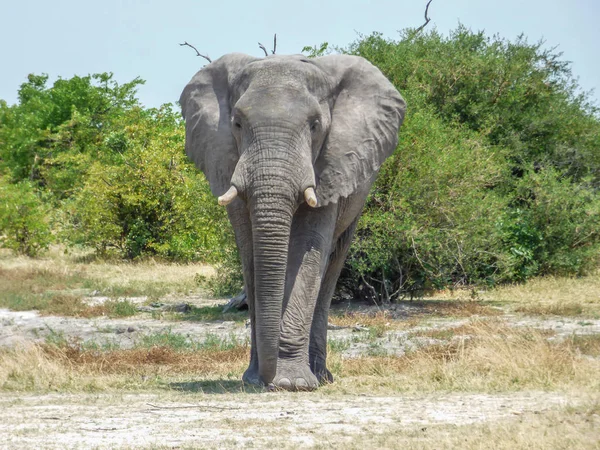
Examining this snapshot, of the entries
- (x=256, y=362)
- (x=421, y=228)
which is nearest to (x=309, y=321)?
(x=256, y=362)

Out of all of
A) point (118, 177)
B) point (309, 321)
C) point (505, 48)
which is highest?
point (505, 48)

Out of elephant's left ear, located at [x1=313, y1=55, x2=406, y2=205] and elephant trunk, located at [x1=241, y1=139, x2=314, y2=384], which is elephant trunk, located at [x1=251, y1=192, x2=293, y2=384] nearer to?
elephant trunk, located at [x1=241, y1=139, x2=314, y2=384]

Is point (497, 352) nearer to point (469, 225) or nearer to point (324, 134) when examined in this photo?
point (324, 134)

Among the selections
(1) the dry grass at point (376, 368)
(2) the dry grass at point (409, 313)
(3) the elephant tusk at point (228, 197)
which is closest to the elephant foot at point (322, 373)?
(1) the dry grass at point (376, 368)

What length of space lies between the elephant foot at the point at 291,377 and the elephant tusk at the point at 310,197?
1516 mm

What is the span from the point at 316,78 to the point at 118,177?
71.9ft

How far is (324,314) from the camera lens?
10164mm

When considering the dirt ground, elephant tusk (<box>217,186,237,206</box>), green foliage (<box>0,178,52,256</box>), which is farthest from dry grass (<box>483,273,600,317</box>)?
green foliage (<box>0,178,52,256</box>)

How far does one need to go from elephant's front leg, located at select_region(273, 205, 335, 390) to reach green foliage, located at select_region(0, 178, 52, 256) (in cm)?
2445

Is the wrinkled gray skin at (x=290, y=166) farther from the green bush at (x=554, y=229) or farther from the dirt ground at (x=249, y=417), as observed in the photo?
the green bush at (x=554, y=229)

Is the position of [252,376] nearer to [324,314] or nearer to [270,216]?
[324,314]

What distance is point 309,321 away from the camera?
356 inches

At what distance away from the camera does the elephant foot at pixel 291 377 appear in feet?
29.0

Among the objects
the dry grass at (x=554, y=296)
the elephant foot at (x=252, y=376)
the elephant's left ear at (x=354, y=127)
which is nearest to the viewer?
the elephant's left ear at (x=354, y=127)
